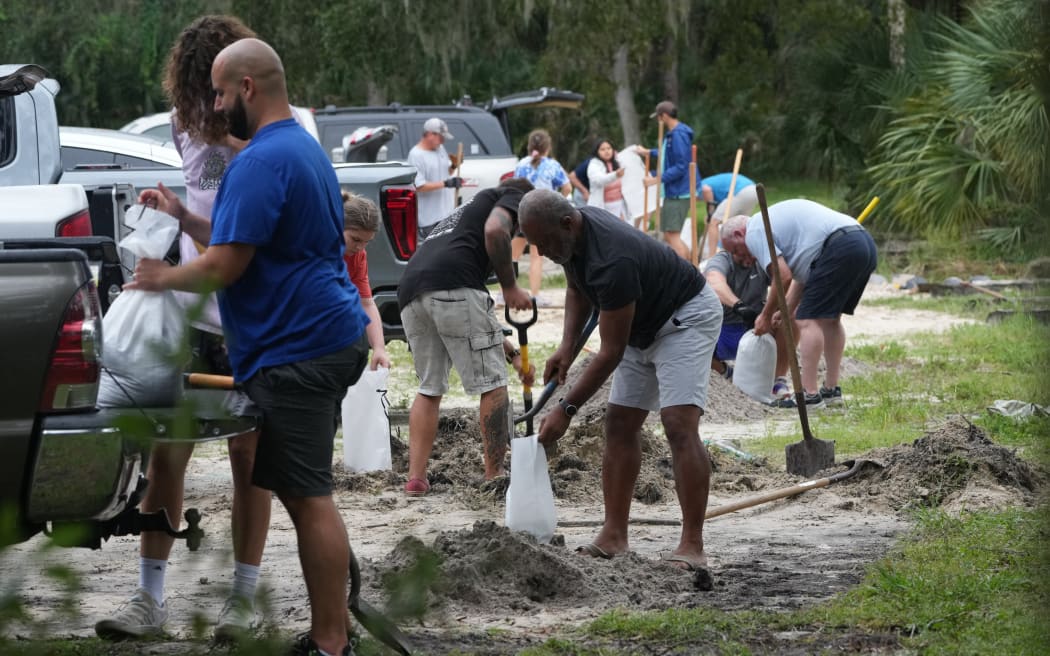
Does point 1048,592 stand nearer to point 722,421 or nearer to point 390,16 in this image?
point 722,421

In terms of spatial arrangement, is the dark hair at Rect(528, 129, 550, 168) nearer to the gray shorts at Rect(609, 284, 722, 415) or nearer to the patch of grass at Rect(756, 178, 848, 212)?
the patch of grass at Rect(756, 178, 848, 212)

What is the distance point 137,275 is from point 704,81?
103 ft

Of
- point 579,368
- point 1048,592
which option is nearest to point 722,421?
point 579,368

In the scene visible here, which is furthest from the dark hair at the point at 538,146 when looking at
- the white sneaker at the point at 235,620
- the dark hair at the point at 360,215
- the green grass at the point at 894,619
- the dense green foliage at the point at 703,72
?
the white sneaker at the point at 235,620

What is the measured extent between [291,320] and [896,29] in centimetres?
2232

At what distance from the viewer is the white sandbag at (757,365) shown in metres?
8.99

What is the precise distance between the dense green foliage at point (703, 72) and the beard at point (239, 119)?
8.92 metres

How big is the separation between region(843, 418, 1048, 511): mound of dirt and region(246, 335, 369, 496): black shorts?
3.60m

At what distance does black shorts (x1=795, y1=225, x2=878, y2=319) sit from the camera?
10.1 meters

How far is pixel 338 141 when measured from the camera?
1702 centimetres

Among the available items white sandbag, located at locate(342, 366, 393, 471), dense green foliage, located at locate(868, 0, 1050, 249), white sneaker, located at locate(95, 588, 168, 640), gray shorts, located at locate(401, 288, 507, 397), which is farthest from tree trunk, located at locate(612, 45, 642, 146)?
white sneaker, located at locate(95, 588, 168, 640)

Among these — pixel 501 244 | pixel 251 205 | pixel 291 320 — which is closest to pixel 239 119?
pixel 251 205

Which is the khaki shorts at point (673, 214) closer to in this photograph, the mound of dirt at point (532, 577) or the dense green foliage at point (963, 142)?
the dense green foliage at point (963, 142)

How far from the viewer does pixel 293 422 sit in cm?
418
